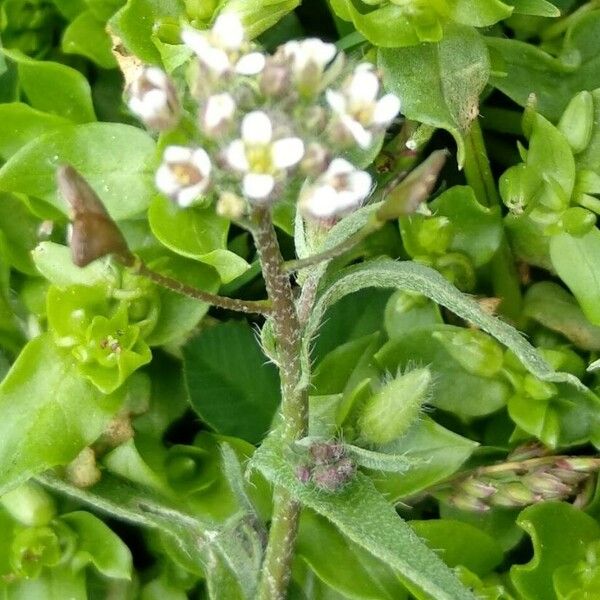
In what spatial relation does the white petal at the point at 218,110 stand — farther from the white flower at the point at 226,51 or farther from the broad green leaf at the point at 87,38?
the broad green leaf at the point at 87,38

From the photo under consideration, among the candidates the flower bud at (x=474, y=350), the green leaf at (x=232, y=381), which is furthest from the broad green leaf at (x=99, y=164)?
the flower bud at (x=474, y=350)

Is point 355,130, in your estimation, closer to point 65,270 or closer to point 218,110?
point 218,110

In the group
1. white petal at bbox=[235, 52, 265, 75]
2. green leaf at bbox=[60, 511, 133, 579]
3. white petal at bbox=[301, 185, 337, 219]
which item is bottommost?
green leaf at bbox=[60, 511, 133, 579]

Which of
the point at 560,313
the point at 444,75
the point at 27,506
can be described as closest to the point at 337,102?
the point at 444,75

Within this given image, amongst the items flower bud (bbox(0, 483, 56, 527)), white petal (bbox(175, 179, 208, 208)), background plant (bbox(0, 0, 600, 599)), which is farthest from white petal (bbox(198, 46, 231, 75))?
flower bud (bbox(0, 483, 56, 527))

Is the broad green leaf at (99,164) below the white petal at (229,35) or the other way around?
below

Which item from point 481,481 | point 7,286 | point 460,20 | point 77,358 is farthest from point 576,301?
point 7,286

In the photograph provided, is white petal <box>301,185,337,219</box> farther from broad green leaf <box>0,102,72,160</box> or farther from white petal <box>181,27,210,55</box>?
broad green leaf <box>0,102,72,160</box>
